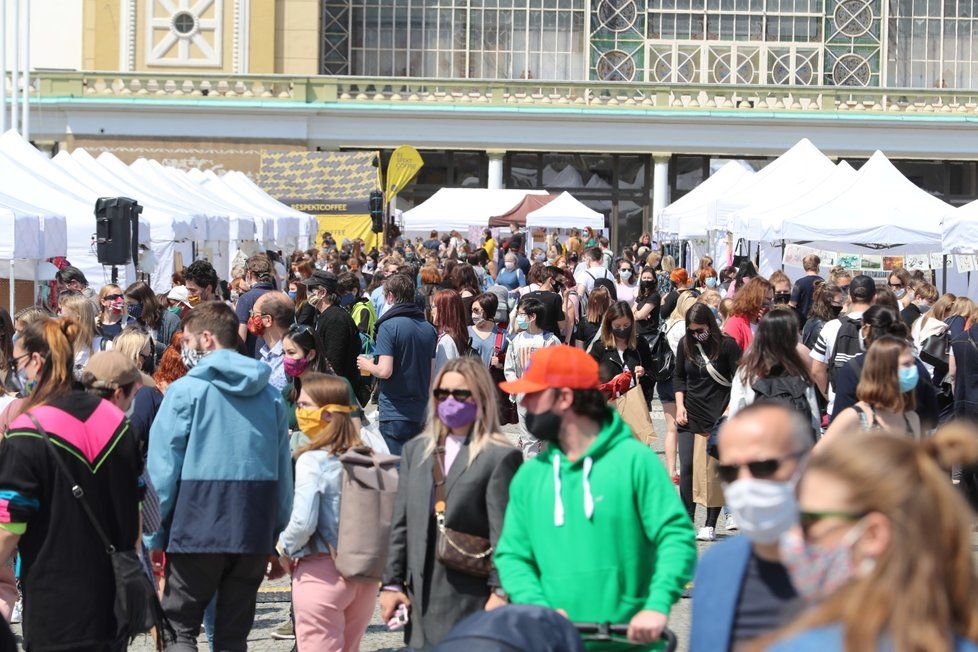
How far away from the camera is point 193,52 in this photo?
144 feet

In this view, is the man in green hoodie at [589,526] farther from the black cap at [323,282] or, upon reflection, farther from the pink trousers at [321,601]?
the black cap at [323,282]

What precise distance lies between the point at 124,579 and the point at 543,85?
38.2 m

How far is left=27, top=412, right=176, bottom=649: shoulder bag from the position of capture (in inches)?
208

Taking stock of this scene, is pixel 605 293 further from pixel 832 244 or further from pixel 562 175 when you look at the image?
pixel 562 175

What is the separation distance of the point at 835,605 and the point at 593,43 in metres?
44.7

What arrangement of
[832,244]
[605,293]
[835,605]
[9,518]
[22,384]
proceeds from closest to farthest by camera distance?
[835,605], [9,518], [22,384], [605,293], [832,244]

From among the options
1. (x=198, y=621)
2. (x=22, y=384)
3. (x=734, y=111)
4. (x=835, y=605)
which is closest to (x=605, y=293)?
(x=22, y=384)

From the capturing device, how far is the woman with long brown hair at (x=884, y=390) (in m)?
7.56

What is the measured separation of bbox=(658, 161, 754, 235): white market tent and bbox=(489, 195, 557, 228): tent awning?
12.6 feet

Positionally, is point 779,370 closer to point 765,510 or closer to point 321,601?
point 321,601

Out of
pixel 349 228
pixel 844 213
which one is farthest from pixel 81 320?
pixel 349 228

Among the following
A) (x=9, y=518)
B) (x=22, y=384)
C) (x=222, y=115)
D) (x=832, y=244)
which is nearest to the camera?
(x=9, y=518)

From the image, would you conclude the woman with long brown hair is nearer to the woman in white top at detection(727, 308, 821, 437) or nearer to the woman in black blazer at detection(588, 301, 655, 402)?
the woman in white top at detection(727, 308, 821, 437)

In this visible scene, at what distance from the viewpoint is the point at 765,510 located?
10.5 ft
